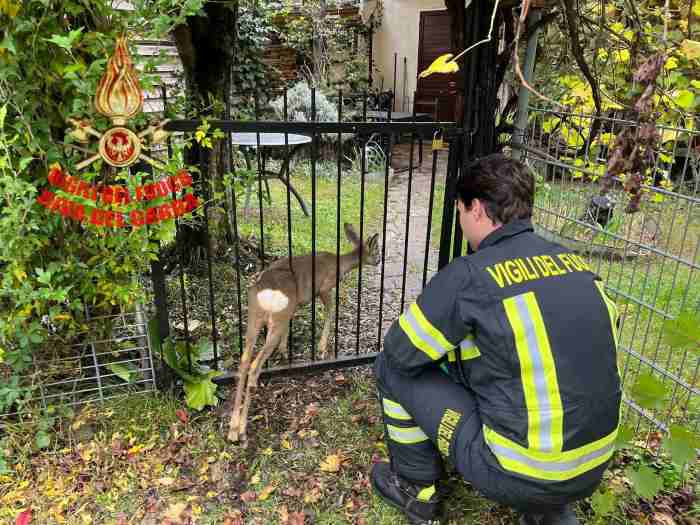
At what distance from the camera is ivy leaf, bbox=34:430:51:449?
275 centimetres

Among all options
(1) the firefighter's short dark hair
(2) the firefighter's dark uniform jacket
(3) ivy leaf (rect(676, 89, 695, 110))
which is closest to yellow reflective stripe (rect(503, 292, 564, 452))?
(2) the firefighter's dark uniform jacket

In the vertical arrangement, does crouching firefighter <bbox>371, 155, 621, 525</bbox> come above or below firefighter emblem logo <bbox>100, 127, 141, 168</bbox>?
below

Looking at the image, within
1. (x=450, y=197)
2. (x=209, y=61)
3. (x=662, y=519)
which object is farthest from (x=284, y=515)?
(x=209, y=61)

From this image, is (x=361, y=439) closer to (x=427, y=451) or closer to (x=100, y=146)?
(x=427, y=451)

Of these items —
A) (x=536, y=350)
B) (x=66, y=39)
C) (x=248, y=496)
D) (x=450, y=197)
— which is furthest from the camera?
(x=450, y=197)

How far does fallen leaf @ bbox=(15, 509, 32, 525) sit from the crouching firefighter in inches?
70.1

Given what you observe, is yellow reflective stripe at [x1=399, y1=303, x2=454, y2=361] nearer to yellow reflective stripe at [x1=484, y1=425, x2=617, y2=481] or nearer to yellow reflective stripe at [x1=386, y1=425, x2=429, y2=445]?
yellow reflective stripe at [x1=484, y1=425, x2=617, y2=481]

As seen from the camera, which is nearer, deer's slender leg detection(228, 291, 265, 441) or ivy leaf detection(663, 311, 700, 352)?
ivy leaf detection(663, 311, 700, 352)

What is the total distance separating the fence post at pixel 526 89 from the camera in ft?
10.4

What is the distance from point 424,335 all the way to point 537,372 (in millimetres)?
428

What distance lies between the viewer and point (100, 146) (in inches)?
95.8

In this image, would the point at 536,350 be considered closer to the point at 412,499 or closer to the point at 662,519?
the point at 412,499

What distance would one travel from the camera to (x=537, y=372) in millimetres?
1856

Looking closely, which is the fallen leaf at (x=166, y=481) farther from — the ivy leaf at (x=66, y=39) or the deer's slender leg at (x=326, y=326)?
the ivy leaf at (x=66, y=39)
